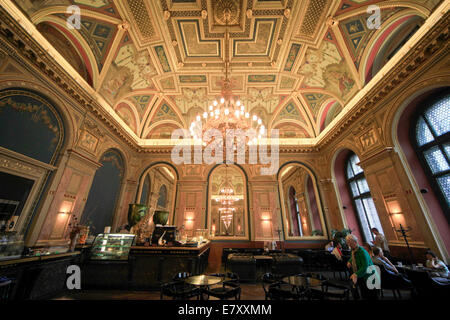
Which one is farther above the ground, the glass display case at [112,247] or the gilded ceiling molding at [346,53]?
the gilded ceiling molding at [346,53]

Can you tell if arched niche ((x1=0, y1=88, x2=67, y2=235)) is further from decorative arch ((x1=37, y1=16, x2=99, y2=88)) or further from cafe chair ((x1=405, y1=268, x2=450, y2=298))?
cafe chair ((x1=405, y1=268, x2=450, y2=298))

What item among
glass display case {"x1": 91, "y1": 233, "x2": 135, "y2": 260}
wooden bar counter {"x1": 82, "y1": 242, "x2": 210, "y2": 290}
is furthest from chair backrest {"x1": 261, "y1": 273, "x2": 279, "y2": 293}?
glass display case {"x1": 91, "y1": 233, "x2": 135, "y2": 260}

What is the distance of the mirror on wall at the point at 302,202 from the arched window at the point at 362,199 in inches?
62.7

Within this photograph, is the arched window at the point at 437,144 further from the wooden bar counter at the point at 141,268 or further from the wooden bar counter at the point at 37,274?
the wooden bar counter at the point at 37,274

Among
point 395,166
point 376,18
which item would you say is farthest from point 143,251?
point 376,18

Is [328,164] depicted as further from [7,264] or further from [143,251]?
[7,264]

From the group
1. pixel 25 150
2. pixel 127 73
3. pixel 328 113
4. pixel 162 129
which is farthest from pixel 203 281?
pixel 328 113

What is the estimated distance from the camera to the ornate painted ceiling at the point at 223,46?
5293 mm

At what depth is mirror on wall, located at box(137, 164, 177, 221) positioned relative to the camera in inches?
380

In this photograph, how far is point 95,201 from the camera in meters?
7.07

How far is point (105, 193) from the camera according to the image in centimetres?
772

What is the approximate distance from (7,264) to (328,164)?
1080 centimetres

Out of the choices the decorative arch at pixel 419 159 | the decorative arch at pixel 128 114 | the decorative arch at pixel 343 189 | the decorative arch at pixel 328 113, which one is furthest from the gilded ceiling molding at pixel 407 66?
the decorative arch at pixel 128 114

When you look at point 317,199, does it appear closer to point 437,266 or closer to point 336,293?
point 437,266
